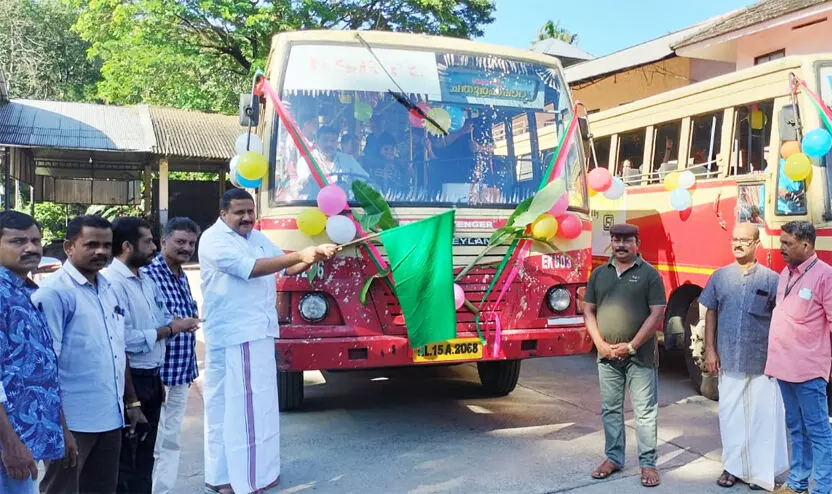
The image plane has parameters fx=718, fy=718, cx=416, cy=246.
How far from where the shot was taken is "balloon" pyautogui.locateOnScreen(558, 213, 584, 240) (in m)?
5.07

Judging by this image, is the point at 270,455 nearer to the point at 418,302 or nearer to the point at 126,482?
the point at 126,482

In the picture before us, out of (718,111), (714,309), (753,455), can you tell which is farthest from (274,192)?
(718,111)

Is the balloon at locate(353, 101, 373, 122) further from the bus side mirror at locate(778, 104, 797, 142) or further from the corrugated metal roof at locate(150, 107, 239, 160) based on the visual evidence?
the corrugated metal roof at locate(150, 107, 239, 160)

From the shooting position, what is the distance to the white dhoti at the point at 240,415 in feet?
13.0

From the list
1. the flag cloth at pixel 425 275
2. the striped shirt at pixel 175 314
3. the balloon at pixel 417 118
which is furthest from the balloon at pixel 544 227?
the striped shirt at pixel 175 314

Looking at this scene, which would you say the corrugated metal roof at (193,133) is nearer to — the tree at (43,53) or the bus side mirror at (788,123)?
the tree at (43,53)

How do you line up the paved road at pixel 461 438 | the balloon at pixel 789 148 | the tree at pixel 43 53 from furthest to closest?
the tree at pixel 43 53, the balloon at pixel 789 148, the paved road at pixel 461 438

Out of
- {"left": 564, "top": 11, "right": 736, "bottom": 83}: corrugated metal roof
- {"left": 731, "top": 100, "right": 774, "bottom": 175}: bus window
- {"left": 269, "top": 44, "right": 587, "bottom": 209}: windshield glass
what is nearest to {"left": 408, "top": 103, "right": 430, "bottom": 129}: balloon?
{"left": 269, "top": 44, "right": 587, "bottom": 209}: windshield glass

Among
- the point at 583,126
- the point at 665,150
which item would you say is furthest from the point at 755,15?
the point at 583,126

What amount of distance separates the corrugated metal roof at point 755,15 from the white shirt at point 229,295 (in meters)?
9.70

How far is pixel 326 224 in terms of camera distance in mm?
4656

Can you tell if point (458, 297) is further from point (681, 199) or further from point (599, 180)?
point (681, 199)

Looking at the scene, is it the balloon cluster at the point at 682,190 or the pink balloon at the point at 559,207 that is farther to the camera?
the balloon cluster at the point at 682,190

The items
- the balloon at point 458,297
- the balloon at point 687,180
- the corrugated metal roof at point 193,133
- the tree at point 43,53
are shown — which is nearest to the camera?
the balloon at point 458,297
